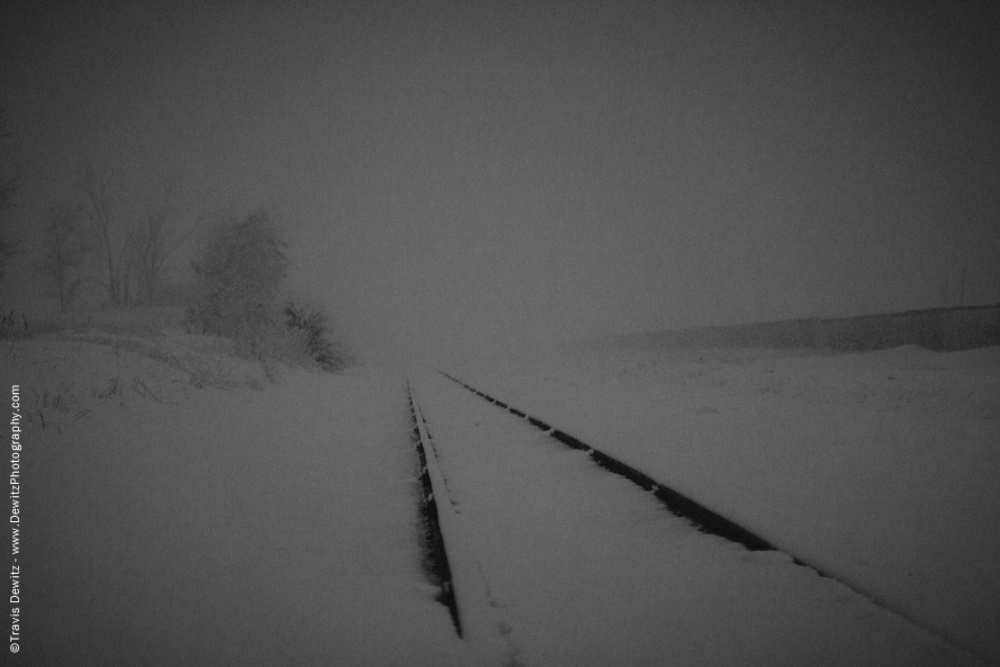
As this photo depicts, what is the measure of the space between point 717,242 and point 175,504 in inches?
4113

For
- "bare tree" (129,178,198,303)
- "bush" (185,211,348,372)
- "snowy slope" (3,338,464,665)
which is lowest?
"snowy slope" (3,338,464,665)

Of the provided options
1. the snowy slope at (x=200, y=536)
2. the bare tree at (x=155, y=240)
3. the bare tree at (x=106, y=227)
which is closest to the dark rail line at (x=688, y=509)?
the snowy slope at (x=200, y=536)

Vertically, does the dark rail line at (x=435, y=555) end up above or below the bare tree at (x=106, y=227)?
below

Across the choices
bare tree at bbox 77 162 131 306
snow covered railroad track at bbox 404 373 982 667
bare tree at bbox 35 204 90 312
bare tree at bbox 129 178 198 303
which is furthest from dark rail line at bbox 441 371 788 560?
bare tree at bbox 35 204 90 312

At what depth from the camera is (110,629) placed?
2.03 metres

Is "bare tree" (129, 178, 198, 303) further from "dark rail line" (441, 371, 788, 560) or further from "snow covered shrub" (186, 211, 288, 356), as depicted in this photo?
"dark rail line" (441, 371, 788, 560)

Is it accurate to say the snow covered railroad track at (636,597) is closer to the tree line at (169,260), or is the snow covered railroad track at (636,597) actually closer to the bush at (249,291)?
the tree line at (169,260)

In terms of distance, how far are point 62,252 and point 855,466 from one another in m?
37.1

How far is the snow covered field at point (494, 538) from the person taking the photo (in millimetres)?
1867

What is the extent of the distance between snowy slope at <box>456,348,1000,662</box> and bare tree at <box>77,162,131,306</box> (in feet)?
87.2

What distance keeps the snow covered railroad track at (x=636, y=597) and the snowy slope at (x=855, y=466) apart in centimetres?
18

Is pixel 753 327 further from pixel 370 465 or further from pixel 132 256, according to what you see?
pixel 132 256

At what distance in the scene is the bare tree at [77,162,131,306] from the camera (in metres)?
22.9

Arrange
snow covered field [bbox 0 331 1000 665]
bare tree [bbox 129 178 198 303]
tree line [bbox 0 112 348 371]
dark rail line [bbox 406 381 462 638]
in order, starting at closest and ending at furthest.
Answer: snow covered field [bbox 0 331 1000 665] → dark rail line [bbox 406 381 462 638] → tree line [bbox 0 112 348 371] → bare tree [bbox 129 178 198 303]
